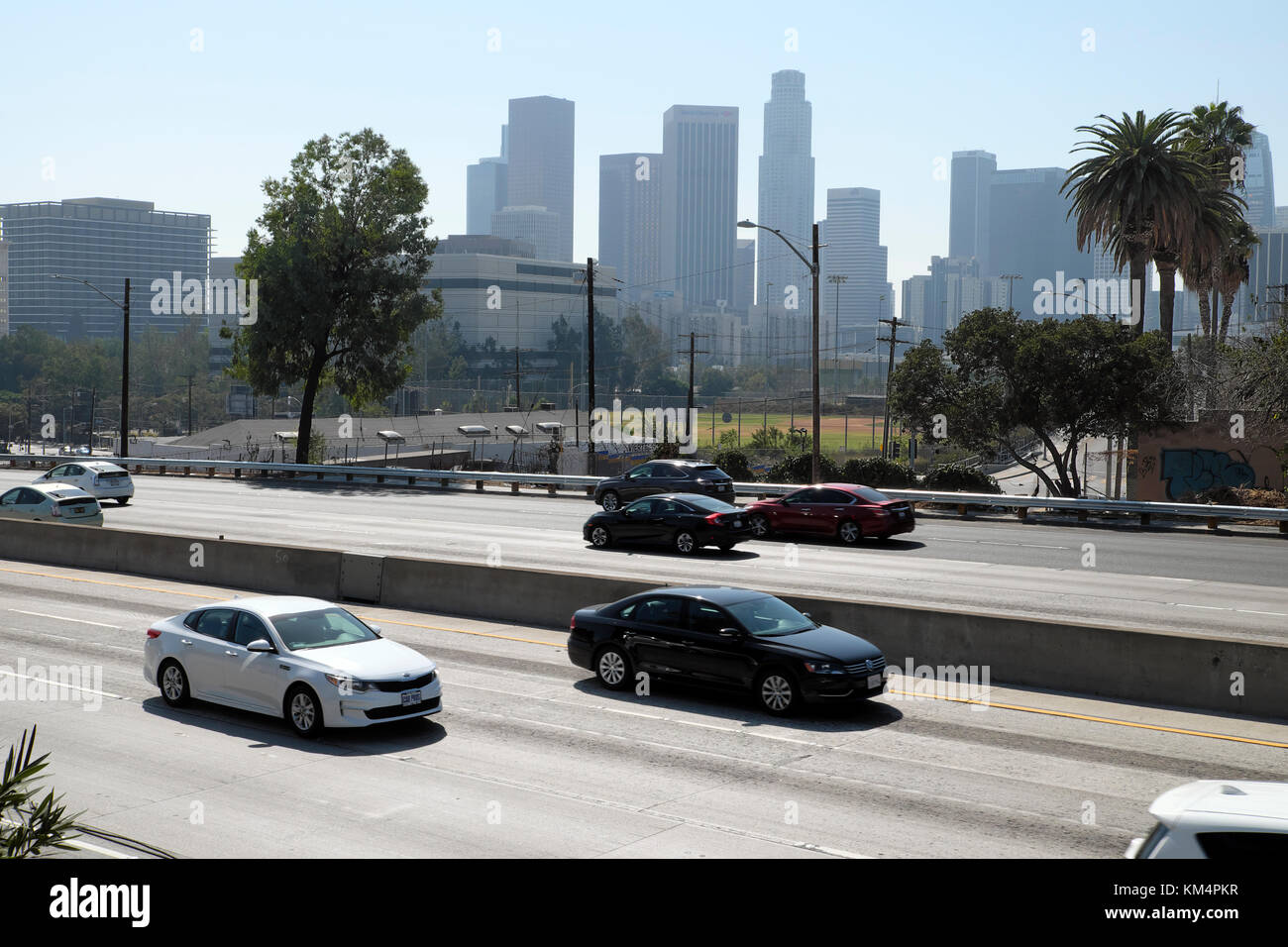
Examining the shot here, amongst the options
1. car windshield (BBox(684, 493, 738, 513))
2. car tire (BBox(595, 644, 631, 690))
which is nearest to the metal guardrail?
car windshield (BBox(684, 493, 738, 513))

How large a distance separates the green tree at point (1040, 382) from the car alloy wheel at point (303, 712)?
1245 inches

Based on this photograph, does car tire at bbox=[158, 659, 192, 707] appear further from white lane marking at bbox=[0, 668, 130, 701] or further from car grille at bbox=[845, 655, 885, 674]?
car grille at bbox=[845, 655, 885, 674]

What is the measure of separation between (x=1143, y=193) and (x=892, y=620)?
37.3 m

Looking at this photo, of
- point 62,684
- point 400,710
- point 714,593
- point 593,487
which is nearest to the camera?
point 400,710

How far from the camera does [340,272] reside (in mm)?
57844

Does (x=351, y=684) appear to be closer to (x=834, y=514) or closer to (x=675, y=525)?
(x=675, y=525)

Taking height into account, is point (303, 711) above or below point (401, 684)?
below

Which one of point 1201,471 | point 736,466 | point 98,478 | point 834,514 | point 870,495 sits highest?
point 1201,471

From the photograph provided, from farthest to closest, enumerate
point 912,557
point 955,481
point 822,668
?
point 955,481 < point 912,557 < point 822,668

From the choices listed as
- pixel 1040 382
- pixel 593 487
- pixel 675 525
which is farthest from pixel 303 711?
pixel 1040 382

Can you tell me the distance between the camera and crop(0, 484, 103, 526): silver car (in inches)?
1303

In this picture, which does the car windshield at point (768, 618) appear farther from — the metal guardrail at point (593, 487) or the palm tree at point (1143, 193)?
the palm tree at point (1143, 193)

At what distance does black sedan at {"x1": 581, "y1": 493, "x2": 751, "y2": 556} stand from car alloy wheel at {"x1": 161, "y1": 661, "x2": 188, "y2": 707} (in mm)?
15599
